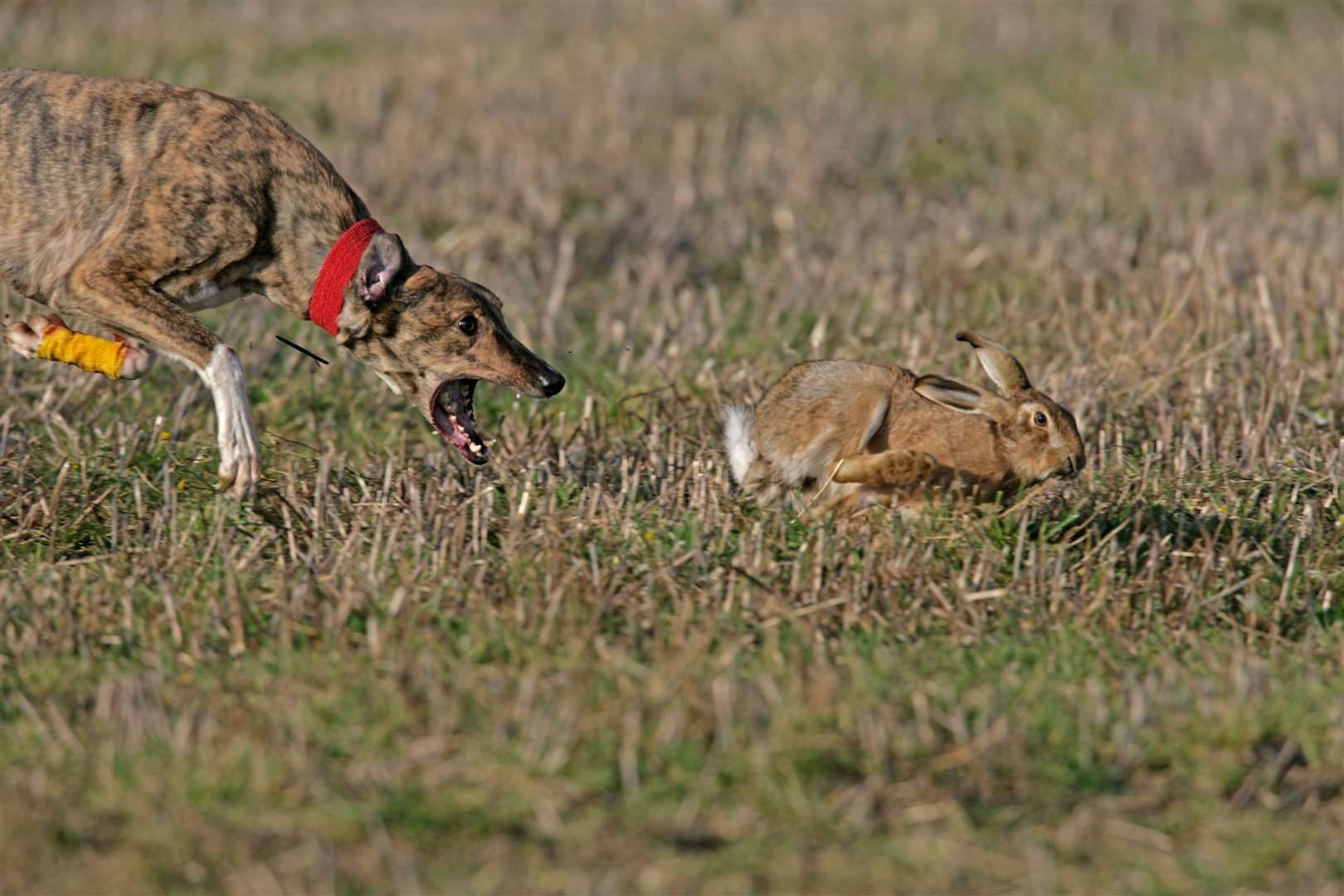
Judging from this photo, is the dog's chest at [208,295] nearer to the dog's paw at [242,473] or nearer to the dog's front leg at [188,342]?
the dog's front leg at [188,342]

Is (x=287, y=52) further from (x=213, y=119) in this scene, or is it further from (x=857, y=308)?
(x=213, y=119)

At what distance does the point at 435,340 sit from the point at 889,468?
5.35ft

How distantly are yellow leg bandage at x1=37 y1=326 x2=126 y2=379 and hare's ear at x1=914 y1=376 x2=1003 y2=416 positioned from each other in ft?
8.79

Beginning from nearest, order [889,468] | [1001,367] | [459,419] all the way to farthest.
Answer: [889,468] < [1001,367] < [459,419]

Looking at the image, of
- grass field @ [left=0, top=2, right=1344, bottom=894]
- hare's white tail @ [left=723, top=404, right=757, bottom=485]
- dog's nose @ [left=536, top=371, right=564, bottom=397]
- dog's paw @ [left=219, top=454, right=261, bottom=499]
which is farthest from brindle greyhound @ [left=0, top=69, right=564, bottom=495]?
hare's white tail @ [left=723, top=404, right=757, bottom=485]

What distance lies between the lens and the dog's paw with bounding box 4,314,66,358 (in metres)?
6.00

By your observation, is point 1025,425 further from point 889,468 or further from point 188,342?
point 188,342

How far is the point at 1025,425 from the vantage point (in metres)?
5.48

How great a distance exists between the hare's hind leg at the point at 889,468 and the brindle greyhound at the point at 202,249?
114 cm

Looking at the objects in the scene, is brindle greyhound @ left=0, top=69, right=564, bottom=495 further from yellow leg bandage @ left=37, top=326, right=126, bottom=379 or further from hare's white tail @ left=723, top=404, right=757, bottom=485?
hare's white tail @ left=723, top=404, right=757, bottom=485

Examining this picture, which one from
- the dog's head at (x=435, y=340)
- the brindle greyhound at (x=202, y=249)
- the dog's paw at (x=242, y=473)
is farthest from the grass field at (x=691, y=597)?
the brindle greyhound at (x=202, y=249)

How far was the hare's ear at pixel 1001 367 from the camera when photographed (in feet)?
18.4

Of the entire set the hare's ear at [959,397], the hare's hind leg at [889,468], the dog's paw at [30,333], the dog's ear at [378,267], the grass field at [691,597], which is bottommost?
the grass field at [691,597]

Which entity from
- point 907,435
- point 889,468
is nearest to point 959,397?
point 907,435
